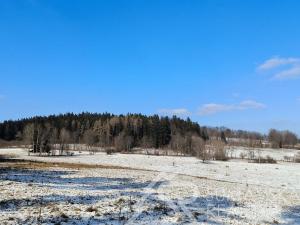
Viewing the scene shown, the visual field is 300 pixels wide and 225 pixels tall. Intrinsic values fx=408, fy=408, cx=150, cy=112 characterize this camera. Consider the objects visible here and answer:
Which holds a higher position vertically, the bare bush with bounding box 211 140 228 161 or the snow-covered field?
the bare bush with bounding box 211 140 228 161

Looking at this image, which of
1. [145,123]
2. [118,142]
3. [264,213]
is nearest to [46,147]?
[118,142]

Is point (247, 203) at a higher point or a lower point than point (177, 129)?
lower

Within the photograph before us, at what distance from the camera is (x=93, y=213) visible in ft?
72.0

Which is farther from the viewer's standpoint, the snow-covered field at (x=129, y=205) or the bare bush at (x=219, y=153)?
the bare bush at (x=219, y=153)

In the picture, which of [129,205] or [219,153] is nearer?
[129,205]

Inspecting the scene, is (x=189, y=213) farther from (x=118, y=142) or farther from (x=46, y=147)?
(x=118, y=142)

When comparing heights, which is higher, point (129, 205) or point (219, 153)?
point (219, 153)

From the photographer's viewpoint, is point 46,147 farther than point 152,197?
Yes

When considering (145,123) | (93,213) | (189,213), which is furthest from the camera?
(145,123)

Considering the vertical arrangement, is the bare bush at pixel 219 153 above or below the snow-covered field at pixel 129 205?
above

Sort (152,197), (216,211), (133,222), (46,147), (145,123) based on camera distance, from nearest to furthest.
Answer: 1. (133,222)
2. (216,211)
3. (152,197)
4. (46,147)
5. (145,123)

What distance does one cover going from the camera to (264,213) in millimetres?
28703

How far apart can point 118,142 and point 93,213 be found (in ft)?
436

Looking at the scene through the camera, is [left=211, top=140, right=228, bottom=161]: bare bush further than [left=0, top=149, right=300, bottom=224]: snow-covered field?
Yes
